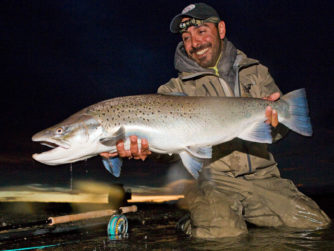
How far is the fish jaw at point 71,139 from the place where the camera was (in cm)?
354

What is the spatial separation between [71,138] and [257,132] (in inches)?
90.5

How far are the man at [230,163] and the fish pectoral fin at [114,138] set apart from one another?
160 cm

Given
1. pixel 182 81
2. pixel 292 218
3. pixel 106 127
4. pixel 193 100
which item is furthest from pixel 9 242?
pixel 292 218

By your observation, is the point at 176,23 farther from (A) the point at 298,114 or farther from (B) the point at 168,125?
(A) the point at 298,114

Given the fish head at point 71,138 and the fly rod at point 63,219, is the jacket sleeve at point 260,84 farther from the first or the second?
the fly rod at point 63,219

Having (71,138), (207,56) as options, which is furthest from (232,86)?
(71,138)

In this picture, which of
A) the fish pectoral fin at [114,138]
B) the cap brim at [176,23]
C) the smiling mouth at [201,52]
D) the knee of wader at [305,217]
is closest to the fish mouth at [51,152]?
the fish pectoral fin at [114,138]

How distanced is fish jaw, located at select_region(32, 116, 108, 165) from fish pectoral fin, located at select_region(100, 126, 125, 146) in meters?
0.08

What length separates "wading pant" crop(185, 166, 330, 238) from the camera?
14.5 feet

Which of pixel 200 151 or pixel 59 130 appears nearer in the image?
pixel 59 130

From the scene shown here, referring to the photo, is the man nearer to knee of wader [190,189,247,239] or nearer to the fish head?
knee of wader [190,189,247,239]

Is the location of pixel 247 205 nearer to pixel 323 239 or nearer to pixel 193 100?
pixel 323 239

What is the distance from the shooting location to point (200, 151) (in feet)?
12.7

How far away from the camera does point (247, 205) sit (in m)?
4.93
